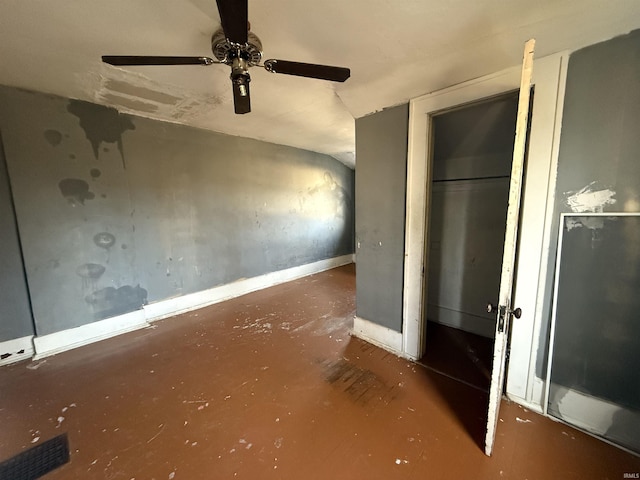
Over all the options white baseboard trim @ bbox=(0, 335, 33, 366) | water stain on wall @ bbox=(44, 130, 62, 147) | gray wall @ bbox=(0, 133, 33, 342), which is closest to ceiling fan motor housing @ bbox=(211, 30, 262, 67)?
water stain on wall @ bbox=(44, 130, 62, 147)

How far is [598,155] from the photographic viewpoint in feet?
4.46

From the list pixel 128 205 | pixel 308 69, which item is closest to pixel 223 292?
pixel 128 205

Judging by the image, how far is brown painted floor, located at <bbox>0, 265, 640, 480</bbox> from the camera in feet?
4.28

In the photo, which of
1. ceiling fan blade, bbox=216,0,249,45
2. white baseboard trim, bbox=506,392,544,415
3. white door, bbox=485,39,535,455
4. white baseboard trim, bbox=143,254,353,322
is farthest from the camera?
white baseboard trim, bbox=143,254,353,322

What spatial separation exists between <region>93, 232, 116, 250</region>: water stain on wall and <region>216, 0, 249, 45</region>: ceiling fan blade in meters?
2.57

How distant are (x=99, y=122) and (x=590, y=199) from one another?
4.18m

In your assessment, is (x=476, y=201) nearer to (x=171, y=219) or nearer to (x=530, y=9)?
(x=530, y=9)

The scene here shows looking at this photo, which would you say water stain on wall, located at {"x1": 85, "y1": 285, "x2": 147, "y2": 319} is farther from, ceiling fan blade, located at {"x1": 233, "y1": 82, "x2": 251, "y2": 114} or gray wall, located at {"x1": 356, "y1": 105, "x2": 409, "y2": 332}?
gray wall, located at {"x1": 356, "y1": 105, "x2": 409, "y2": 332}

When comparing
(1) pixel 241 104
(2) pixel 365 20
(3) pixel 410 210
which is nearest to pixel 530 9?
(2) pixel 365 20

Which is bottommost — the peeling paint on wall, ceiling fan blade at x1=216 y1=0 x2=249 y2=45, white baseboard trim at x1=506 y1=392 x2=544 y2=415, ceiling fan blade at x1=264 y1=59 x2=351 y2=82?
white baseboard trim at x1=506 y1=392 x2=544 y2=415

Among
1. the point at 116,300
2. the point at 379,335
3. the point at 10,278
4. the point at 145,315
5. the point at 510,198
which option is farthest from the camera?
the point at 145,315

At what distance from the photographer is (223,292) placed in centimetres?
374

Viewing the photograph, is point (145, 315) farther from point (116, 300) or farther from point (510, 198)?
point (510, 198)

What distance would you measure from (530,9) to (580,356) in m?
1.97
